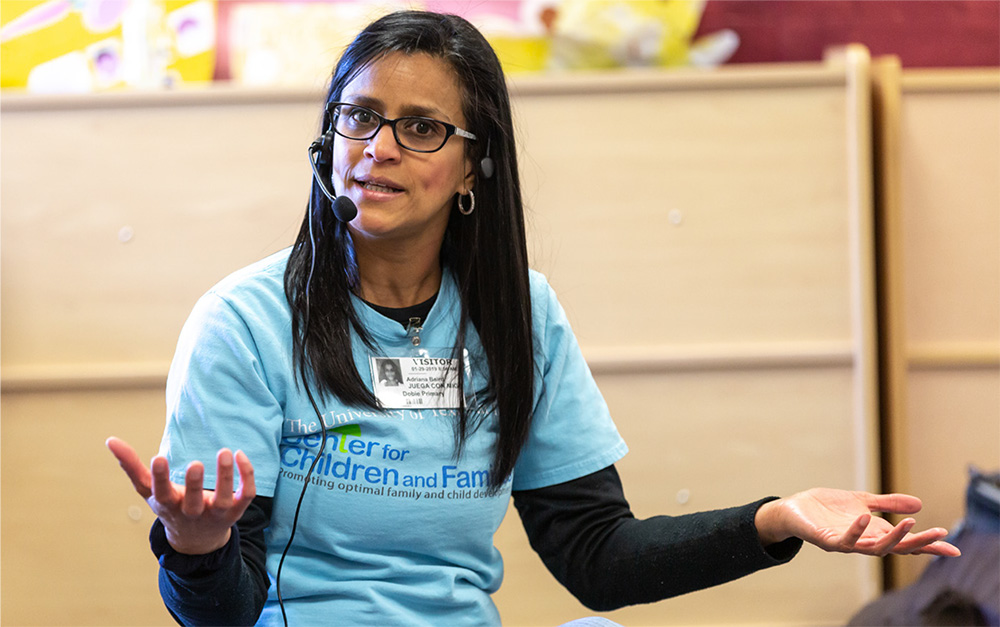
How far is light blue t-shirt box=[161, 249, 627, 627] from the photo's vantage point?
1.02 metres

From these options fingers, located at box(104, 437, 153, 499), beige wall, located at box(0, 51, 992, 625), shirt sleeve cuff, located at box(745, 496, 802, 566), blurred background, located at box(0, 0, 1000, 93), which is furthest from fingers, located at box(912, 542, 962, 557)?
blurred background, located at box(0, 0, 1000, 93)

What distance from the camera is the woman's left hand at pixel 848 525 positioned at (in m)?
0.93

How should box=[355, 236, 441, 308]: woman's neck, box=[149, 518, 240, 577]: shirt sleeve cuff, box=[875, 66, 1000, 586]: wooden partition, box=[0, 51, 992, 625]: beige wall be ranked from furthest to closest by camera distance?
box=[875, 66, 1000, 586]: wooden partition → box=[0, 51, 992, 625]: beige wall → box=[355, 236, 441, 308]: woman's neck → box=[149, 518, 240, 577]: shirt sleeve cuff

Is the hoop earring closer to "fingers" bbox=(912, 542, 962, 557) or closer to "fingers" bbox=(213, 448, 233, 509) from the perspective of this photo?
"fingers" bbox=(213, 448, 233, 509)

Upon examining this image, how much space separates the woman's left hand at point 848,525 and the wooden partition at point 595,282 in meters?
0.96

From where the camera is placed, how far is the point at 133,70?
7.19ft

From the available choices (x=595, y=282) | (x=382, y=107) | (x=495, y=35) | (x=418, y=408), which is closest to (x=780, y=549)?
(x=418, y=408)

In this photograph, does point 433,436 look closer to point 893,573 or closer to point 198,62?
point 893,573

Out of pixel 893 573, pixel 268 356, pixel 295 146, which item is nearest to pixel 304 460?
pixel 268 356

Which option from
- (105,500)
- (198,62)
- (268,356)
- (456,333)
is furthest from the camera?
(198,62)

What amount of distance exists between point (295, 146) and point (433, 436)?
42.1 inches

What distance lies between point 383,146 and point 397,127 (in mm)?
37

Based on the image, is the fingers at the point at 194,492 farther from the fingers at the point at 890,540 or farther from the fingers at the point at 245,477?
the fingers at the point at 890,540

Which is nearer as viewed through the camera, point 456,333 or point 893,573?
point 456,333
